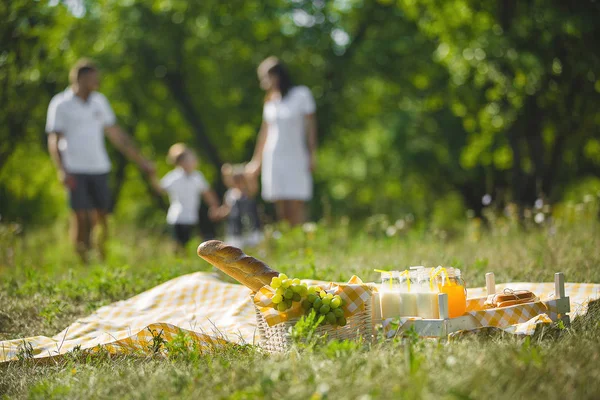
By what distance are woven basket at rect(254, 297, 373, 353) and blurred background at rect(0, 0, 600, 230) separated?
734cm

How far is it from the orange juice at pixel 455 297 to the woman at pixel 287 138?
549cm

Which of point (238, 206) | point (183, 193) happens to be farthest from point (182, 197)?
point (238, 206)

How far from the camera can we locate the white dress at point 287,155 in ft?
30.2

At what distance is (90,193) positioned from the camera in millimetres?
8586

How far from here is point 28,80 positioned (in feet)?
29.5

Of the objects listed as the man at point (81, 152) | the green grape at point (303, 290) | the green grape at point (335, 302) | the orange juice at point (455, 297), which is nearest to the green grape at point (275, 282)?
the green grape at point (303, 290)

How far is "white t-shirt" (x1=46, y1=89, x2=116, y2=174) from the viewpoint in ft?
27.6

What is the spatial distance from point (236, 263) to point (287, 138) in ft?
18.0

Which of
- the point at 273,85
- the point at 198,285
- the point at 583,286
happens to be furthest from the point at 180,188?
the point at 583,286

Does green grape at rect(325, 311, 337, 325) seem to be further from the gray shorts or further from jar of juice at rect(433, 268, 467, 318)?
the gray shorts

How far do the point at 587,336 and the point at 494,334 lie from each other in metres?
0.46

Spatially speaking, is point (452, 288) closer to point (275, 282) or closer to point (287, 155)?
point (275, 282)

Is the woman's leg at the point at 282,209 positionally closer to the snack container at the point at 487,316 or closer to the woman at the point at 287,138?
the woman at the point at 287,138

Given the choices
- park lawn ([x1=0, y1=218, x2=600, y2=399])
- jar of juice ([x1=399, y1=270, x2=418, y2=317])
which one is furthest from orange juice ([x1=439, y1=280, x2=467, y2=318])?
park lawn ([x1=0, y1=218, x2=600, y2=399])
